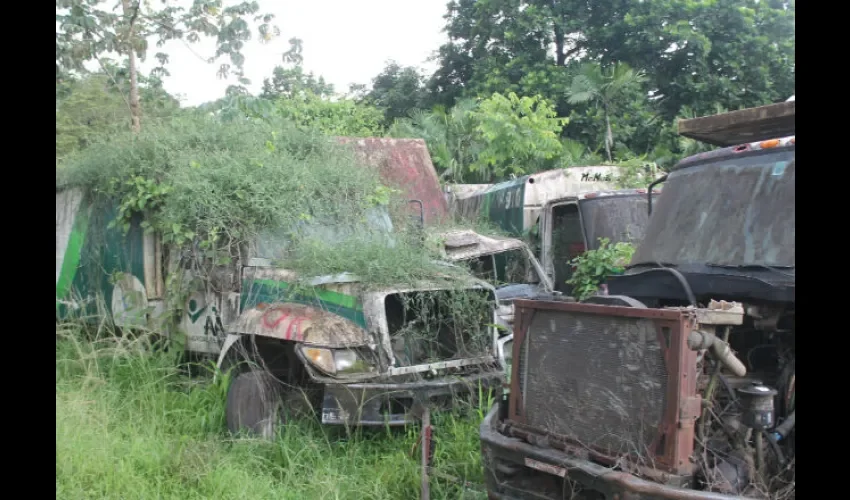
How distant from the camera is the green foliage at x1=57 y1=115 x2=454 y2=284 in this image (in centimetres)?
565

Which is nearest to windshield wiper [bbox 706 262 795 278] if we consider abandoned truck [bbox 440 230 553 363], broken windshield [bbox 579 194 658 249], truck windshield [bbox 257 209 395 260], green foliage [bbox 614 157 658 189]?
abandoned truck [bbox 440 230 553 363]

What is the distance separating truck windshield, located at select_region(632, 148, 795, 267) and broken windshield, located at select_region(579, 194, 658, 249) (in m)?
4.12

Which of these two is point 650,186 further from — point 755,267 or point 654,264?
point 755,267

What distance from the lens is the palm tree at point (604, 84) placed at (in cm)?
1619

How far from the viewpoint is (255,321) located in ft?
17.7

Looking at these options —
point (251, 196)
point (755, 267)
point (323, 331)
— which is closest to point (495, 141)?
point (251, 196)

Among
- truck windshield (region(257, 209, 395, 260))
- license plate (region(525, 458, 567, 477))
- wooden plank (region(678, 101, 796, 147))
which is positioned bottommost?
license plate (region(525, 458, 567, 477))

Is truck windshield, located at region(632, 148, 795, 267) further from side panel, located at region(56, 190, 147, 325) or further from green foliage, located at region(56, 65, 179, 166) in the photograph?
green foliage, located at region(56, 65, 179, 166)

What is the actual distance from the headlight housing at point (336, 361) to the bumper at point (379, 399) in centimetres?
13

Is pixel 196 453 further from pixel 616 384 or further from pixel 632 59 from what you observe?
pixel 632 59

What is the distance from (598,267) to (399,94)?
1720cm

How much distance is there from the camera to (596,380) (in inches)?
129
